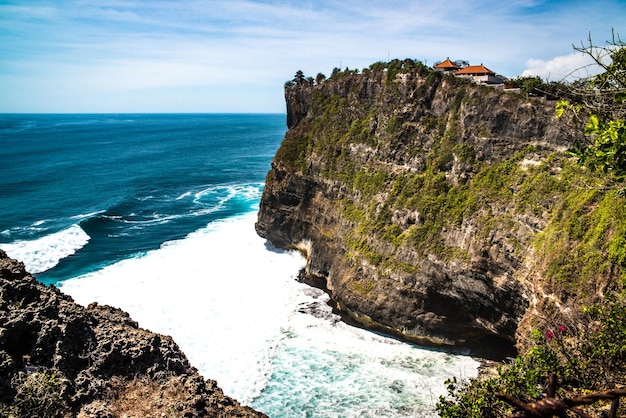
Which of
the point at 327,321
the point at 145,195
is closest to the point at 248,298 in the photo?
the point at 327,321

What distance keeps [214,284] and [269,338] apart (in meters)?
11.8

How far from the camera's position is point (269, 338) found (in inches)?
1394

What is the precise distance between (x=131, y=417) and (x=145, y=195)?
72.6m

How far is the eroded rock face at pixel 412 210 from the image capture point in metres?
32.4

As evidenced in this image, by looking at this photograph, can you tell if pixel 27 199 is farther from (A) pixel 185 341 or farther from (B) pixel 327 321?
(B) pixel 327 321

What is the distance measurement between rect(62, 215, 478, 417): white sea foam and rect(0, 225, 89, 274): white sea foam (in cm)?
749

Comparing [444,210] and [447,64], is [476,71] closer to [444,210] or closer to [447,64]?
[447,64]

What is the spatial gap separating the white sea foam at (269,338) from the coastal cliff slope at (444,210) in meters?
3.34

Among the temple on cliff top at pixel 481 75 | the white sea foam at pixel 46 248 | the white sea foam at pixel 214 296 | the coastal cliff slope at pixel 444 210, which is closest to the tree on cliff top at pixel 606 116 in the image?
the coastal cliff slope at pixel 444 210

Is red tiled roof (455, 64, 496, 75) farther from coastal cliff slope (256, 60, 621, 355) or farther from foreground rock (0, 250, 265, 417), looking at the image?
foreground rock (0, 250, 265, 417)

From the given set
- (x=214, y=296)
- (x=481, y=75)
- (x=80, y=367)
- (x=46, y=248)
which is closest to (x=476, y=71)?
(x=481, y=75)

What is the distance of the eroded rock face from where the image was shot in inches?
1276

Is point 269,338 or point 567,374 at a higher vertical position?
point 567,374

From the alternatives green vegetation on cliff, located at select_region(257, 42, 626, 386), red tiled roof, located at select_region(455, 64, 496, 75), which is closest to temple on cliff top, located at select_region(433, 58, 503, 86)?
red tiled roof, located at select_region(455, 64, 496, 75)
